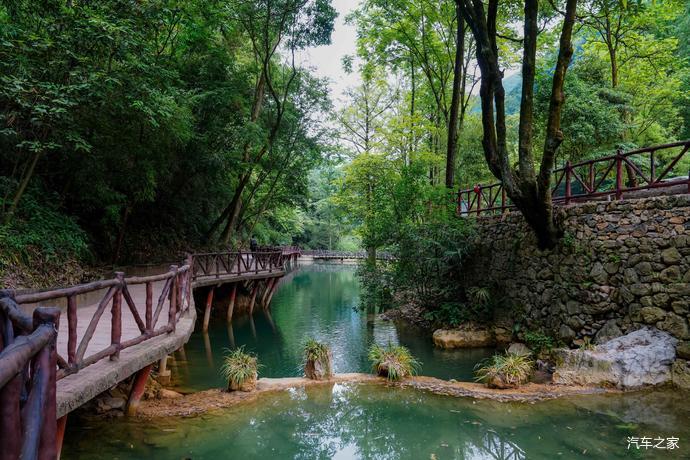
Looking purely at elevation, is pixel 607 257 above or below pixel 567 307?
above

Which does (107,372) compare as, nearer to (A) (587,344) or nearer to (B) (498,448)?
(B) (498,448)

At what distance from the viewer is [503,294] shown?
36.6ft

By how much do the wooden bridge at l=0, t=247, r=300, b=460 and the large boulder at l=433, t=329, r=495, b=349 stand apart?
258 inches

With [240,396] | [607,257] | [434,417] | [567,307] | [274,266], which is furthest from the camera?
[274,266]

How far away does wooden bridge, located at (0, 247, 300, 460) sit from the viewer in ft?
4.44

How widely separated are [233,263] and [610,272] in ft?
38.3

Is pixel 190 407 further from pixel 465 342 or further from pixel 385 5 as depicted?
pixel 385 5

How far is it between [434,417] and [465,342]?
4.98 metres

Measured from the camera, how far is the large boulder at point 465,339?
11.0m

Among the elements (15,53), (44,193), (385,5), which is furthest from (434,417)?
(385,5)

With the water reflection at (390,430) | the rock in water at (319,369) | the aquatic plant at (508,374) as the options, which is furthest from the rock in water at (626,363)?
the rock in water at (319,369)

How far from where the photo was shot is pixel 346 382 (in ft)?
25.5

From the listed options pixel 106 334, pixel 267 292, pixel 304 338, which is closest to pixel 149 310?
pixel 106 334
